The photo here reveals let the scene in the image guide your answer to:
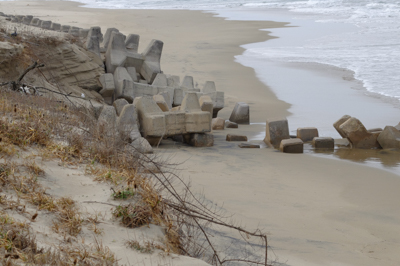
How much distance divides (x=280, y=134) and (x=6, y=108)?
177 inches

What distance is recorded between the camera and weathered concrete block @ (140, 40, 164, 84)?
10641 mm

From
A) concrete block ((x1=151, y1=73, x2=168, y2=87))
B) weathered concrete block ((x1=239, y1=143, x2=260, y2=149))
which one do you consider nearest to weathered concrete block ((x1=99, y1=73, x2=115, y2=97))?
concrete block ((x1=151, y1=73, x2=168, y2=87))

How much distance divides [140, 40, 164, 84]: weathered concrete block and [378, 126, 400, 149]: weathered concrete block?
523 cm

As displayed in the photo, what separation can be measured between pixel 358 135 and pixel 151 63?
5.22 metres

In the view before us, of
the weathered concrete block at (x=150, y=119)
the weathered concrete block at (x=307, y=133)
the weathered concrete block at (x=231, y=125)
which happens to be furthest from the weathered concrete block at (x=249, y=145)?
the weathered concrete block at (x=231, y=125)

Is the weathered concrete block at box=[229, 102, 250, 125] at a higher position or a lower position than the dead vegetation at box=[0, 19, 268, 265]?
lower

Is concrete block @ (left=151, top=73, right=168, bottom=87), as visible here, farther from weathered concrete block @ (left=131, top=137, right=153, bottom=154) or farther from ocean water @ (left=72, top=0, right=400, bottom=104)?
ocean water @ (left=72, top=0, right=400, bottom=104)

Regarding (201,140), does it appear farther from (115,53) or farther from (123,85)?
(115,53)

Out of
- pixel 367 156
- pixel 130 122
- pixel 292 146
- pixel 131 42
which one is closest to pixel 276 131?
pixel 292 146

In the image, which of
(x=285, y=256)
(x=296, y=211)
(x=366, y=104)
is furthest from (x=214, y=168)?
(x=366, y=104)

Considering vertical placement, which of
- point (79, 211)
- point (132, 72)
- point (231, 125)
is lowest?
point (231, 125)

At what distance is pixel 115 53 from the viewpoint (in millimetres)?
10352

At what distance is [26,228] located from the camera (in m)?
2.91

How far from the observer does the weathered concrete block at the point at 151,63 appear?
10641 millimetres
